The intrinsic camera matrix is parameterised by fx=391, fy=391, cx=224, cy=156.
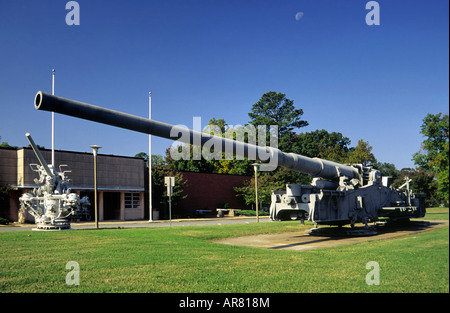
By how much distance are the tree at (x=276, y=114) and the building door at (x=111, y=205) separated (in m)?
30.6

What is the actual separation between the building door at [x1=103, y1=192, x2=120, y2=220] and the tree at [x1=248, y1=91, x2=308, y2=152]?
30.6 meters

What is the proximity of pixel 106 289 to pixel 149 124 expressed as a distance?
210 centimetres

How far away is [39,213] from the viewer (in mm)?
20203

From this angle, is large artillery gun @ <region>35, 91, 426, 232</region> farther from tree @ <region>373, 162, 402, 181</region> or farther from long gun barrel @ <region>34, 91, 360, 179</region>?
tree @ <region>373, 162, 402, 181</region>

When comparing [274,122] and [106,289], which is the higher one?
[274,122]

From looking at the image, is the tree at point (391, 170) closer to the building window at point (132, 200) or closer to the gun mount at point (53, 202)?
the gun mount at point (53, 202)

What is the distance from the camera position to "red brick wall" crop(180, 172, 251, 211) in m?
41.4

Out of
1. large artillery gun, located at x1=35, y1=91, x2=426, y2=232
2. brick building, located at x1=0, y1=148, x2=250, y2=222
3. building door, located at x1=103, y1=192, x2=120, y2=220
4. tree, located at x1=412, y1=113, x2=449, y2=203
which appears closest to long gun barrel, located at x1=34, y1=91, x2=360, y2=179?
large artillery gun, located at x1=35, y1=91, x2=426, y2=232

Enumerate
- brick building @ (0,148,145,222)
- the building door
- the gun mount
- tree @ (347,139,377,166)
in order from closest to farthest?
tree @ (347,139,377,166)
the gun mount
brick building @ (0,148,145,222)
the building door

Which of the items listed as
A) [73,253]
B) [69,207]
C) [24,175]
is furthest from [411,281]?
[24,175]

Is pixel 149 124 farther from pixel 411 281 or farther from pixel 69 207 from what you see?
pixel 69 207

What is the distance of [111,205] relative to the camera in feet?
124

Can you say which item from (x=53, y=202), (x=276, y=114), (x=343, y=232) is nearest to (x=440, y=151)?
(x=276, y=114)

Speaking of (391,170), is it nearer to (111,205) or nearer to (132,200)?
(132,200)
